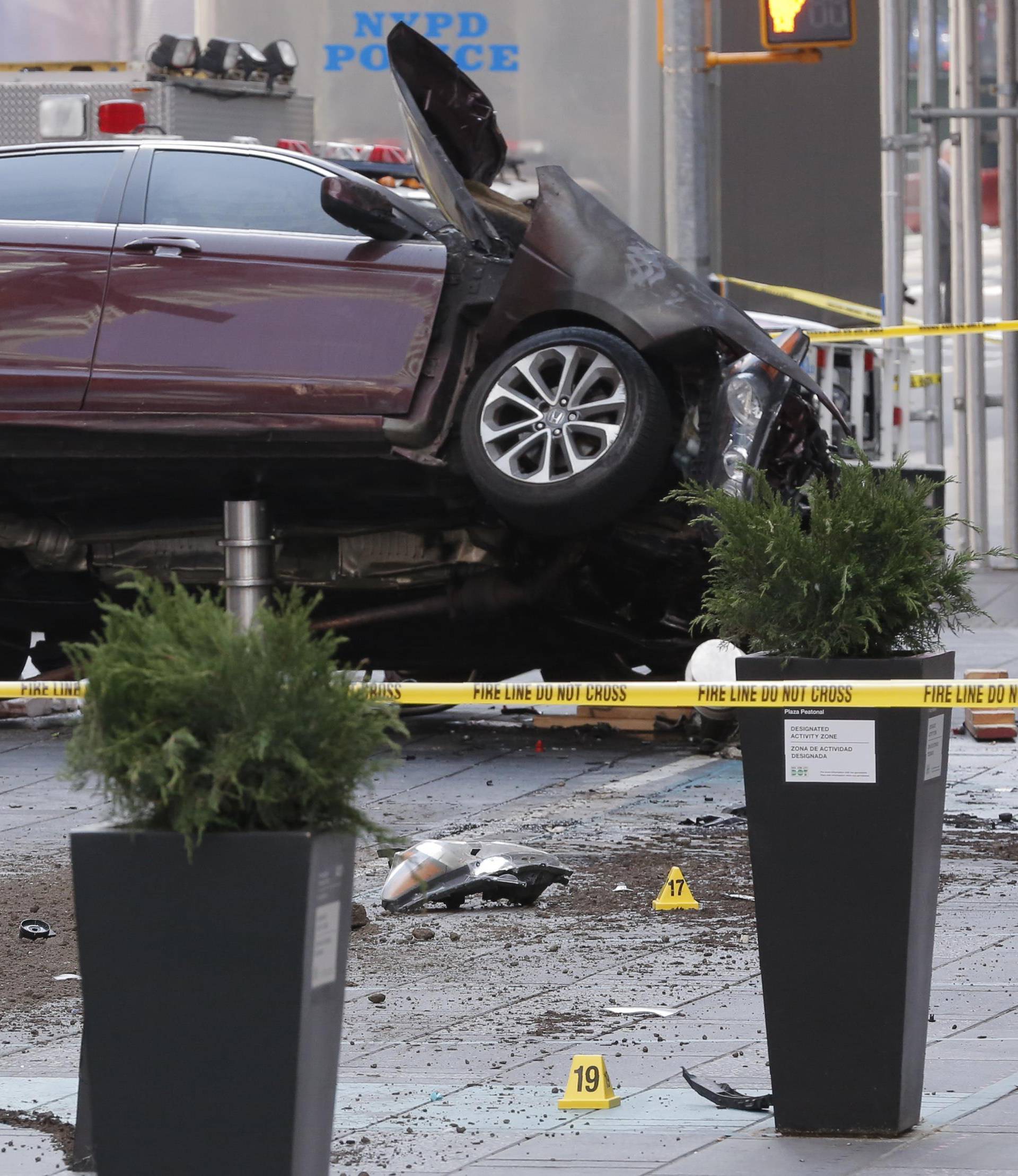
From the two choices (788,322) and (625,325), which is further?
(788,322)

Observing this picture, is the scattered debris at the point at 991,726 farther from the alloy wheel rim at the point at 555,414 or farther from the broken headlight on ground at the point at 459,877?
the broken headlight on ground at the point at 459,877

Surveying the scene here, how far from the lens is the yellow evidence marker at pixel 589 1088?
4867 mm

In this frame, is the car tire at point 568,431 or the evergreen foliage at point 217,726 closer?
the evergreen foliage at point 217,726

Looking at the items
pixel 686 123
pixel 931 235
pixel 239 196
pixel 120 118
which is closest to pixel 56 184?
pixel 239 196

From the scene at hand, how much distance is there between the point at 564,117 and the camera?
15594mm

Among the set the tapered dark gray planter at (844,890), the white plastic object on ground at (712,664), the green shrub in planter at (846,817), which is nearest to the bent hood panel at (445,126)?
the white plastic object on ground at (712,664)

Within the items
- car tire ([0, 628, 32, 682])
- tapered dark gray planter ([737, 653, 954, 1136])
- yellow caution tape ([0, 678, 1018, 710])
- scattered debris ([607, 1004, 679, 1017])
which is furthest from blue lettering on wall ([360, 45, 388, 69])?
tapered dark gray planter ([737, 653, 954, 1136])

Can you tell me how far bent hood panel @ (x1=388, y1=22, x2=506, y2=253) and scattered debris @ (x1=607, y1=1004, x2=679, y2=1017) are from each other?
14.0 ft

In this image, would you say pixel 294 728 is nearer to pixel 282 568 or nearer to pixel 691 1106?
pixel 691 1106

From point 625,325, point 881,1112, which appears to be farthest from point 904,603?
point 625,325

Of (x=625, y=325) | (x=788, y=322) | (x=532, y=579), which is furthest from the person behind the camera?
(x=788, y=322)

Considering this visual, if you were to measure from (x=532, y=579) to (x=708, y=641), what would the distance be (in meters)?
1.09

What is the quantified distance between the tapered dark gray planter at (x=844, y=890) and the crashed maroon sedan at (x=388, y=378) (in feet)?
12.9

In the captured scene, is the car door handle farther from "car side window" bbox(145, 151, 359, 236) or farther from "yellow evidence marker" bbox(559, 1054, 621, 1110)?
"yellow evidence marker" bbox(559, 1054, 621, 1110)
